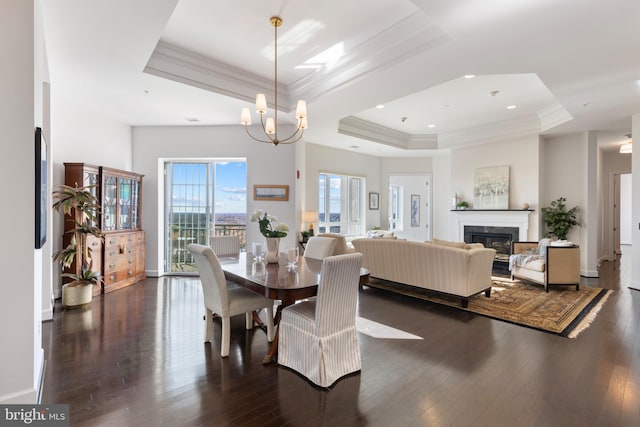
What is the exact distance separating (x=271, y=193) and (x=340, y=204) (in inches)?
109

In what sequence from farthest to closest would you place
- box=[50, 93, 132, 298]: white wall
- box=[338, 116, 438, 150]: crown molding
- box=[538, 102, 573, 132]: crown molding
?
box=[338, 116, 438, 150]: crown molding, box=[538, 102, 573, 132]: crown molding, box=[50, 93, 132, 298]: white wall

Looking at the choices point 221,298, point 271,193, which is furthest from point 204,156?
point 221,298

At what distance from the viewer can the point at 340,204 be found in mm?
8047

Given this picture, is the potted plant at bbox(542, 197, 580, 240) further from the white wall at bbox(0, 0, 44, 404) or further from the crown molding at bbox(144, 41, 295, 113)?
the white wall at bbox(0, 0, 44, 404)

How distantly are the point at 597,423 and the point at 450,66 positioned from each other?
10.6 ft

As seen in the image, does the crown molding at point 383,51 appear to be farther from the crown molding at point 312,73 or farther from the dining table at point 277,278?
the dining table at point 277,278

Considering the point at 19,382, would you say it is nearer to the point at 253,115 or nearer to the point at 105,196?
the point at 105,196

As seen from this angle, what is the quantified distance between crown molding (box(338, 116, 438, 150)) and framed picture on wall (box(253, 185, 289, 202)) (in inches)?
70.2

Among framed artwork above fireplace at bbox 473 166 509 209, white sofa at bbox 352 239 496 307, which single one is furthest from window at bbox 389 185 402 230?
white sofa at bbox 352 239 496 307

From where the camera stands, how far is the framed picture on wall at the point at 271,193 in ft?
18.5

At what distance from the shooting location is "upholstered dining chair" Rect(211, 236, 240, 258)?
4148 millimetres

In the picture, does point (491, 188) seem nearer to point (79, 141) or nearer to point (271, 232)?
point (271, 232)

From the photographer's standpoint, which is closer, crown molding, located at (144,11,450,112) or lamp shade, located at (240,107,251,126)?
crown molding, located at (144,11,450,112)

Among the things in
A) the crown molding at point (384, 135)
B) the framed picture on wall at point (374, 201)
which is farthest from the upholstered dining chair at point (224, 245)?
the framed picture on wall at point (374, 201)
